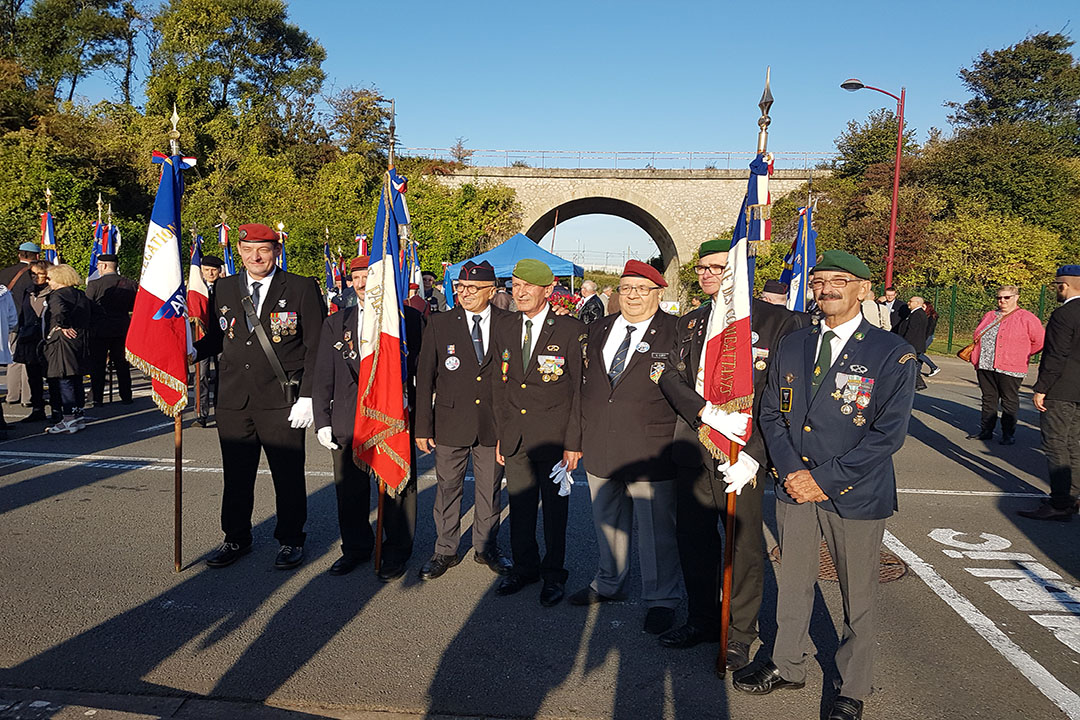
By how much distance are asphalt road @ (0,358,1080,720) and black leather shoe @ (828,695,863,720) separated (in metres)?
0.18

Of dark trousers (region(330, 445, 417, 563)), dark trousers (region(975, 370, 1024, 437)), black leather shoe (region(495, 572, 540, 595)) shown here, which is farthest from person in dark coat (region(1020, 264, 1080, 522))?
dark trousers (region(330, 445, 417, 563))

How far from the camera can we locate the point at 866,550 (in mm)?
→ 3371

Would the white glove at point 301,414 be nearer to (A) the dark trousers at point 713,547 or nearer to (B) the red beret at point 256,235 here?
(B) the red beret at point 256,235

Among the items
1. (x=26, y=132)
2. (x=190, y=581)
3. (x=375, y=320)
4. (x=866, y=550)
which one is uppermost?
(x=26, y=132)

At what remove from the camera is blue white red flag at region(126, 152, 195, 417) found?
16.6 ft

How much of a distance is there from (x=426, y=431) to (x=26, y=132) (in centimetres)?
2489

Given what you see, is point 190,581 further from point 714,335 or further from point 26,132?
point 26,132

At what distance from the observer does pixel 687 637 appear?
4.02 meters

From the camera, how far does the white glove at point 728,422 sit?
3625 millimetres

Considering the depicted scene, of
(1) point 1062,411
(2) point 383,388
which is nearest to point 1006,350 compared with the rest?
(1) point 1062,411

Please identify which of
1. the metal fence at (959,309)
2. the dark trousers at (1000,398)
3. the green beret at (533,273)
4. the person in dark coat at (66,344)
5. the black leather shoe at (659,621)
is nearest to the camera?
the black leather shoe at (659,621)

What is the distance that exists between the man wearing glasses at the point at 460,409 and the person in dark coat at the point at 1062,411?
4774mm

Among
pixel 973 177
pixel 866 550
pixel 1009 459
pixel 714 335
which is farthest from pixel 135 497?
pixel 973 177

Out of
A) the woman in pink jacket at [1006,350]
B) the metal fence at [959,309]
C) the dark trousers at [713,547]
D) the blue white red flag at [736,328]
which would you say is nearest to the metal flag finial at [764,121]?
the blue white red flag at [736,328]
